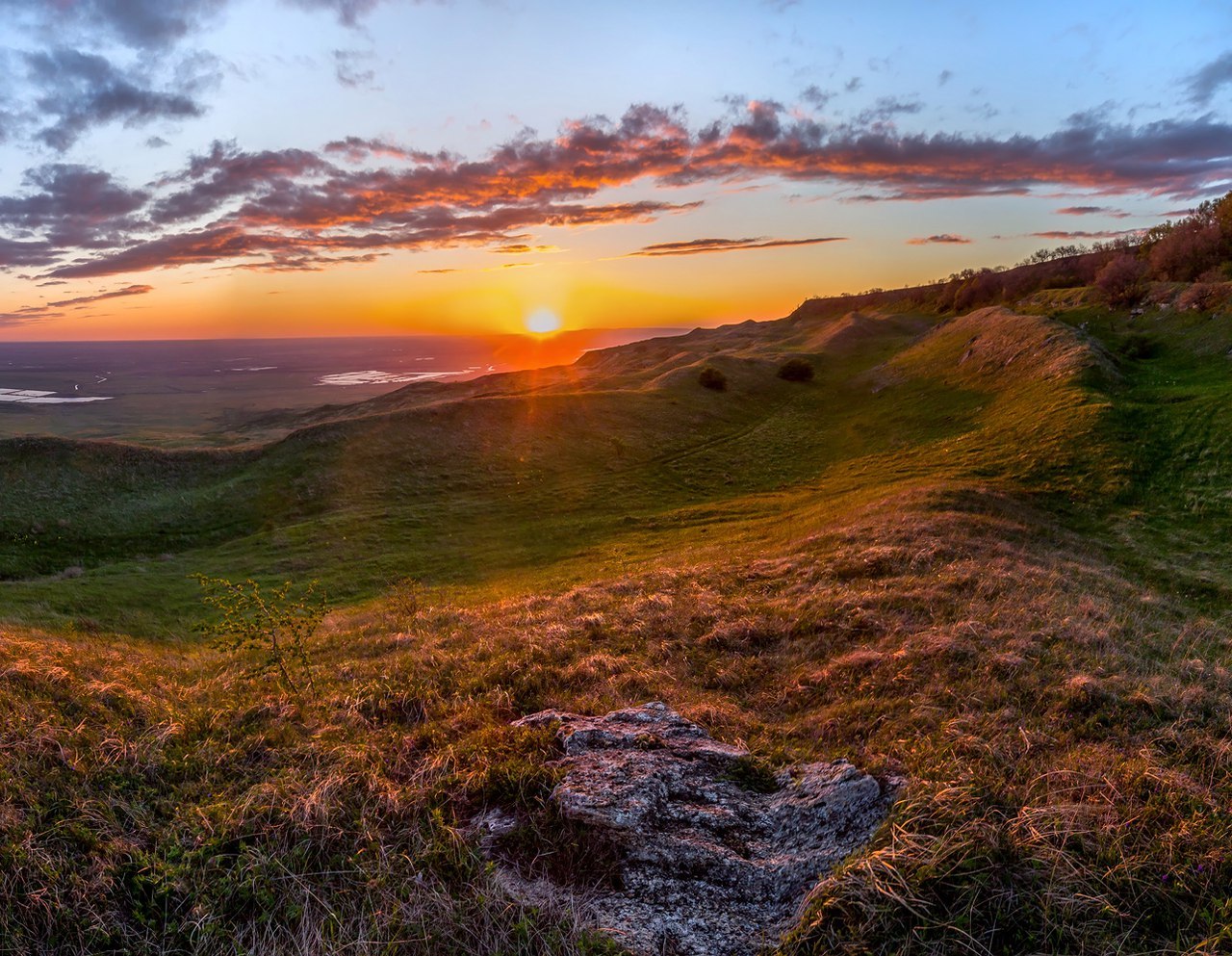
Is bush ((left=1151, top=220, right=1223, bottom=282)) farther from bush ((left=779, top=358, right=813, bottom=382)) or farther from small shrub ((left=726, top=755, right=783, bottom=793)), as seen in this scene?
small shrub ((left=726, top=755, right=783, bottom=793))

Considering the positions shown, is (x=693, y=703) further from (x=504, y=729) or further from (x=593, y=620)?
(x=593, y=620)

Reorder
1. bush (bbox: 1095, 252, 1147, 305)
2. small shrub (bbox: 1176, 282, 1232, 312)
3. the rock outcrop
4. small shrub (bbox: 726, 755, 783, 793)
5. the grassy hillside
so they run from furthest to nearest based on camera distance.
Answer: bush (bbox: 1095, 252, 1147, 305) < small shrub (bbox: 1176, 282, 1232, 312) < small shrub (bbox: 726, 755, 783, 793) < the rock outcrop < the grassy hillside

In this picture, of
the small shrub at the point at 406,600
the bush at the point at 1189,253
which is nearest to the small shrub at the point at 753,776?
the small shrub at the point at 406,600

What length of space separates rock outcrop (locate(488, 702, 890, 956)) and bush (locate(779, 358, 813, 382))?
6750 centimetres

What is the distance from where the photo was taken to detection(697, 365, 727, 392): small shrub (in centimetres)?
6569

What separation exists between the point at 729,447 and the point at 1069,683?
138ft

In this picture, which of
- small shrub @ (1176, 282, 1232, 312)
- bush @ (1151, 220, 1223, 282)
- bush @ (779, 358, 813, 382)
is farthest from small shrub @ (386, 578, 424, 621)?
bush @ (1151, 220, 1223, 282)

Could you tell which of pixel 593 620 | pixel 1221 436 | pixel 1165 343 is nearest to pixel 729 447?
pixel 1221 436

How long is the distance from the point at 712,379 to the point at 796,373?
12.0m

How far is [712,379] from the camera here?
66.2 metres

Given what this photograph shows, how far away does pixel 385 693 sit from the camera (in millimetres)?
10039

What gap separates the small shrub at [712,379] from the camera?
65.7 metres

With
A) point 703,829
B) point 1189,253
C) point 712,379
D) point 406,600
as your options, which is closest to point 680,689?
point 703,829

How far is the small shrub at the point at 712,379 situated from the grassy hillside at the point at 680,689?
28.4 metres
